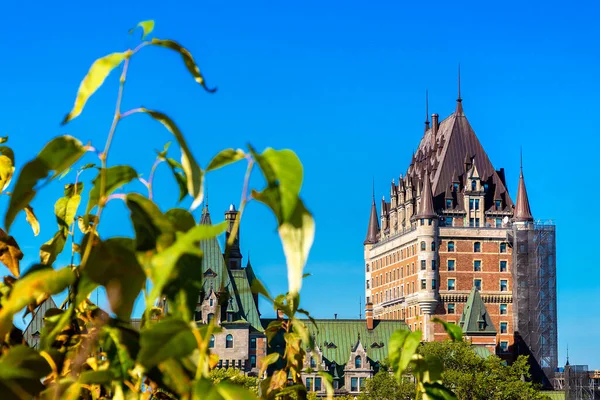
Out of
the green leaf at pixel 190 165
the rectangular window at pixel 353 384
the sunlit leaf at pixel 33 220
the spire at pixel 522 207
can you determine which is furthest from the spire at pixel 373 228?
the green leaf at pixel 190 165

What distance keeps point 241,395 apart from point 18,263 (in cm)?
119

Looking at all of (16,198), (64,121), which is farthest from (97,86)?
(16,198)

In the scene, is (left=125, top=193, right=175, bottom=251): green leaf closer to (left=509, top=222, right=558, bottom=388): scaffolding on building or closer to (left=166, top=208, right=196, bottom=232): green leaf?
(left=166, top=208, right=196, bottom=232): green leaf

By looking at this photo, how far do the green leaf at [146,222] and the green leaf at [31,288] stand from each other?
15 cm

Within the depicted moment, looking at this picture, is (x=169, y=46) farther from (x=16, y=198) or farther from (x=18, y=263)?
(x=18, y=263)

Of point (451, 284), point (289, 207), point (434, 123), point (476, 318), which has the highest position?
point (434, 123)

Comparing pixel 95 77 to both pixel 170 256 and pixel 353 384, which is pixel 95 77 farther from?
pixel 353 384

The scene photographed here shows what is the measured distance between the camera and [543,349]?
89938 mm

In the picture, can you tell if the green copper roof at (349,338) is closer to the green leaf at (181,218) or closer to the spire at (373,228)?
the spire at (373,228)

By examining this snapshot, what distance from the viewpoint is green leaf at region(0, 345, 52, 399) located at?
166 cm

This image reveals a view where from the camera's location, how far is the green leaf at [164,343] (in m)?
→ 1.58

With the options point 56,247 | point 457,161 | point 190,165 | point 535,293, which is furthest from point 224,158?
point 457,161

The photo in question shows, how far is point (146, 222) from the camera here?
6.01 feet

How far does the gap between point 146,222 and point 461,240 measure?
301ft
